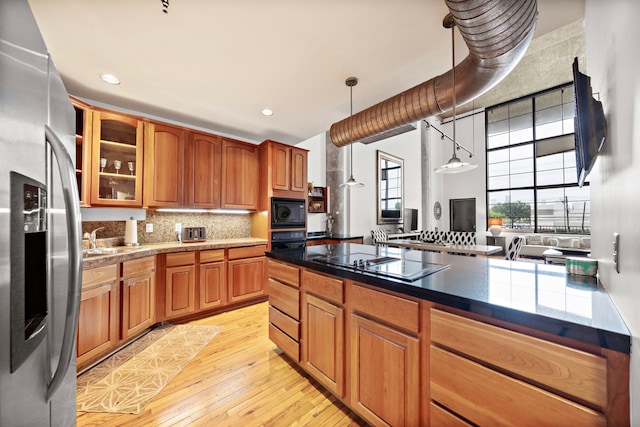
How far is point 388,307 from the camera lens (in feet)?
4.20

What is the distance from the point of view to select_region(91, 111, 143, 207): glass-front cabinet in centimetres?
265

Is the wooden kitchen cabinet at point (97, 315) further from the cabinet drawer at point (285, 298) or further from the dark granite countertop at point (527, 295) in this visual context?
the dark granite countertop at point (527, 295)

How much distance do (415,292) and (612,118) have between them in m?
0.99

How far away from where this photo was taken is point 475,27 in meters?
1.38

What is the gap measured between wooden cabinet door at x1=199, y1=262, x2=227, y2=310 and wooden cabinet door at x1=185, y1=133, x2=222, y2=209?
851 mm

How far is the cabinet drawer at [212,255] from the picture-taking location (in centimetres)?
308

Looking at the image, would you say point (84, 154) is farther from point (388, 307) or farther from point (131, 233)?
point (388, 307)

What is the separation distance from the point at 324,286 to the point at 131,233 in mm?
2614

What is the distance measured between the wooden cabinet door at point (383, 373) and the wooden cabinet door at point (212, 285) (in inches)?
89.4

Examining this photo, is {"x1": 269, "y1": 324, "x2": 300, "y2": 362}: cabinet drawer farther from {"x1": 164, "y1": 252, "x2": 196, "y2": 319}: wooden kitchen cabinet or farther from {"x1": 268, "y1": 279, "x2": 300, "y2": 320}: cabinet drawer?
{"x1": 164, "y1": 252, "x2": 196, "y2": 319}: wooden kitchen cabinet

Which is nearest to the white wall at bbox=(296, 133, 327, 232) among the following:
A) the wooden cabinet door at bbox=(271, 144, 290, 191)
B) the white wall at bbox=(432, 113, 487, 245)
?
the wooden cabinet door at bbox=(271, 144, 290, 191)

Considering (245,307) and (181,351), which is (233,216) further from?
(181,351)

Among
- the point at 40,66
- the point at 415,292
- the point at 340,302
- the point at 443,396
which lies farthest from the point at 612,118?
the point at 40,66

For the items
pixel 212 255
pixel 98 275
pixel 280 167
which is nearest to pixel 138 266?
pixel 98 275
